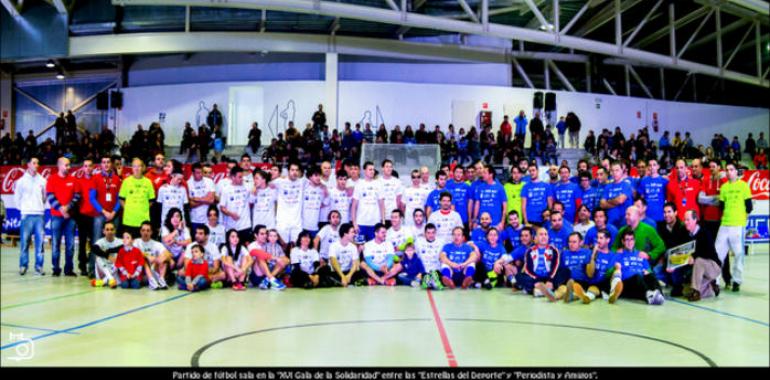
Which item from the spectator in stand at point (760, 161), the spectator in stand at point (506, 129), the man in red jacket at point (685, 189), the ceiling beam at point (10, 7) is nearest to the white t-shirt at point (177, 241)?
the man in red jacket at point (685, 189)

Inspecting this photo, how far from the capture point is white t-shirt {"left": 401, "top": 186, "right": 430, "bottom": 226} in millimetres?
11508

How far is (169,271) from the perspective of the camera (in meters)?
10.2

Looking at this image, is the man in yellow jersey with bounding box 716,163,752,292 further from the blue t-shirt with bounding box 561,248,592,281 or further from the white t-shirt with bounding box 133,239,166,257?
the white t-shirt with bounding box 133,239,166,257

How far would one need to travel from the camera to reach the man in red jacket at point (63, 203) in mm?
10875

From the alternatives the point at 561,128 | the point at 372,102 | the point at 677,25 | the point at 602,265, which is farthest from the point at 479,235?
the point at 677,25

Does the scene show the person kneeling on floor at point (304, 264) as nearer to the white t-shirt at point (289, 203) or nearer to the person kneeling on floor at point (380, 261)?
the white t-shirt at point (289, 203)

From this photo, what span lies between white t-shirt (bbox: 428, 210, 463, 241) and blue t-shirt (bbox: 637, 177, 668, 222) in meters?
3.08

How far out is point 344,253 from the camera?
10508mm

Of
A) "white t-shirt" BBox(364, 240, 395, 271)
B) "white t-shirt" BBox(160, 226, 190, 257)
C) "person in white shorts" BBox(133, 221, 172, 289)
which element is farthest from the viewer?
"white t-shirt" BBox(364, 240, 395, 271)

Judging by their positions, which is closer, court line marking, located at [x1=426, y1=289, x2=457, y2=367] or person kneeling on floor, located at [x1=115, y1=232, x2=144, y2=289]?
court line marking, located at [x1=426, y1=289, x2=457, y2=367]

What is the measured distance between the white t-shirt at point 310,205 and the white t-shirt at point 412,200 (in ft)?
5.19

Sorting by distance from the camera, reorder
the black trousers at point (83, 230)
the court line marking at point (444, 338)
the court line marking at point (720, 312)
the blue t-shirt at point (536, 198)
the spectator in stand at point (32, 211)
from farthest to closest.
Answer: the spectator in stand at point (32, 211)
the black trousers at point (83, 230)
the blue t-shirt at point (536, 198)
the court line marking at point (720, 312)
the court line marking at point (444, 338)

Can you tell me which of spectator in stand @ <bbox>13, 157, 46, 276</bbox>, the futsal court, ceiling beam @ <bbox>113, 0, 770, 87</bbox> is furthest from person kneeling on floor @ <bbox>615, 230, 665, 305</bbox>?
ceiling beam @ <bbox>113, 0, 770, 87</bbox>
